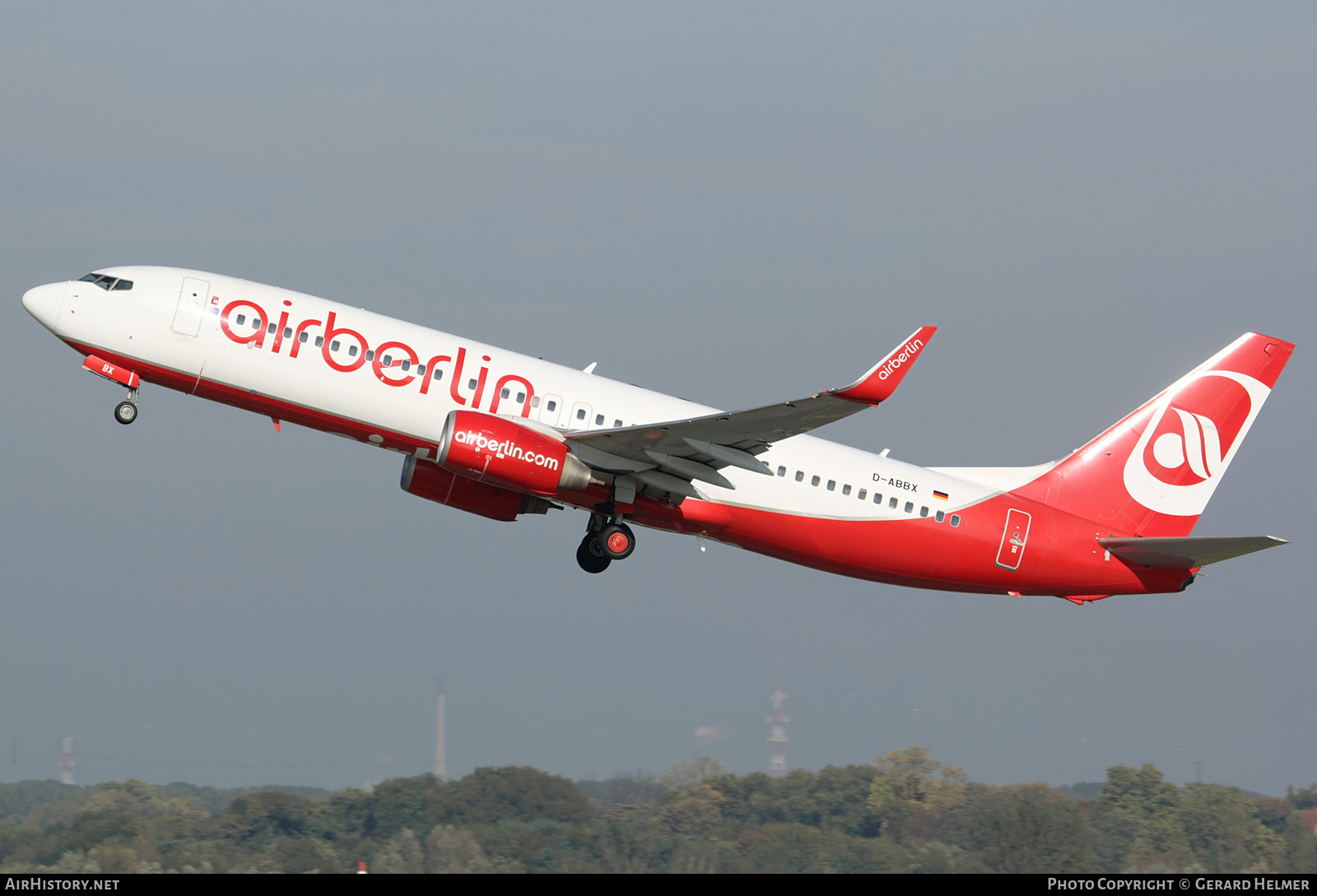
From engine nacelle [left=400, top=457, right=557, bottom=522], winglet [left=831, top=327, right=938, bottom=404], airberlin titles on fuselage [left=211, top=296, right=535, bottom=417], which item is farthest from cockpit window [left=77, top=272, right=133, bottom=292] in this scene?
winglet [left=831, top=327, right=938, bottom=404]

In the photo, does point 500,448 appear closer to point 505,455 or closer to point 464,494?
point 505,455

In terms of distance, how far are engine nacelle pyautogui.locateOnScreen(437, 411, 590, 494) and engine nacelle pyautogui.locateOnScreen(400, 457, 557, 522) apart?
340 centimetres

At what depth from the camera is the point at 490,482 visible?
29328mm

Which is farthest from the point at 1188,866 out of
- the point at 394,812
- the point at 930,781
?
→ the point at 394,812

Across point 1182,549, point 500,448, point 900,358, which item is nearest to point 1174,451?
point 1182,549

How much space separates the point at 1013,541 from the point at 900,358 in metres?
10.1

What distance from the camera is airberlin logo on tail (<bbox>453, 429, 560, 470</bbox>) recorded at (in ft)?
94.5

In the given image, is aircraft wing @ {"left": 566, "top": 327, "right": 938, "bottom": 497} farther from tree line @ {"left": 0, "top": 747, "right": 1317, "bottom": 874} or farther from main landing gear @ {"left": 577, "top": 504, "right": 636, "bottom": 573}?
tree line @ {"left": 0, "top": 747, "right": 1317, "bottom": 874}

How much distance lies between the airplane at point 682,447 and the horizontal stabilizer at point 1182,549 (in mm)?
65

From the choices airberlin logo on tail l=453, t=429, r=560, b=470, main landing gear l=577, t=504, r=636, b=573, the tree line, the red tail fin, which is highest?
the red tail fin

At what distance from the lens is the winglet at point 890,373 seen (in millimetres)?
26000

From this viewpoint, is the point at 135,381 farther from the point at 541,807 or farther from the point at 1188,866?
the point at 1188,866

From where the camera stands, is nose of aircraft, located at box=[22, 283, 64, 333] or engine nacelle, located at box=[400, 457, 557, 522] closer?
nose of aircraft, located at box=[22, 283, 64, 333]

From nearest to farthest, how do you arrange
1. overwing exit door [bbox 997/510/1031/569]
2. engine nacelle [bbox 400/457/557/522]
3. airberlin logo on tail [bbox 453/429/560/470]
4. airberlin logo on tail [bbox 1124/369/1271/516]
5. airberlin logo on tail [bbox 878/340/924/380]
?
airberlin logo on tail [bbox 878/340/924/380] → airberlin logo on tail [bbox 453/429/560/470] → engine nacelle [bbox 400/457/557/522] → overwing exit door [bbox 997/510/1031/569] → airberlin logo on tail [bbox 1124/369/1271/516]
